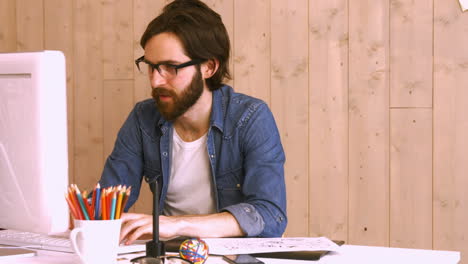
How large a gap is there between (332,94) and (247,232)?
1.11m

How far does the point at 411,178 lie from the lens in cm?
238

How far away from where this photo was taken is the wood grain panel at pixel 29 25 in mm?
3000

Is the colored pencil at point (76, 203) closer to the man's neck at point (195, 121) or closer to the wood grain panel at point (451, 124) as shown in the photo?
the man's neck at point (195, 121)

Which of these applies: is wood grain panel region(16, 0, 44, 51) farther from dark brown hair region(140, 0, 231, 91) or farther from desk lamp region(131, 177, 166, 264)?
desk lamp region(131, 177, 166, 264)

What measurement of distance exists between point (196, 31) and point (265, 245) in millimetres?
851

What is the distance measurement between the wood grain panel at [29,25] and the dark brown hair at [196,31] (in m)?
1.27

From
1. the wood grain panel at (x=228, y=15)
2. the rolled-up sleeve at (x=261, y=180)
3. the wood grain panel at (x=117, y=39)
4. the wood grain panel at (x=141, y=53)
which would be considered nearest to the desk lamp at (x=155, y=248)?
the rolled-up sleeve at (x=261, y=180)

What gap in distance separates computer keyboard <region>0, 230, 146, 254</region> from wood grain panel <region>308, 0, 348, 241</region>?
4.17 ft

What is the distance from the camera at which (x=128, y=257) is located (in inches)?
45.8

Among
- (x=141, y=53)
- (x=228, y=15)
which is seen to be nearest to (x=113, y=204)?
(x=228, y=15)

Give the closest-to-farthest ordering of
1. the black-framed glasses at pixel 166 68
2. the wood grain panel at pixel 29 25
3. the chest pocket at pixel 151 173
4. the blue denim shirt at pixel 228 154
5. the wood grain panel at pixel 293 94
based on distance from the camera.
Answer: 1. the blue denim shirt at pixel 228 154
2. the black-framed glasses at pixel 166 68
3. the chest pocket at pixel 151 173
4. the wood grain panel at pixel 293 94
5. the wood grain panel at pixel 29 25

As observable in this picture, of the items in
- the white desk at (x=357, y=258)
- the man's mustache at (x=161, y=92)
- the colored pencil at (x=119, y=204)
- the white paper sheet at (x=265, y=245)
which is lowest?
the white desk at (x=357, y=258)

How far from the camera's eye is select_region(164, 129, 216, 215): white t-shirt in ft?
6.15

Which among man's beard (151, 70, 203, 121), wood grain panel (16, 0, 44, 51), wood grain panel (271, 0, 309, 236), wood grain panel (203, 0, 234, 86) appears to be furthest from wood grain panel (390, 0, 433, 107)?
wood grain panel (16, 0, 44, 51)
